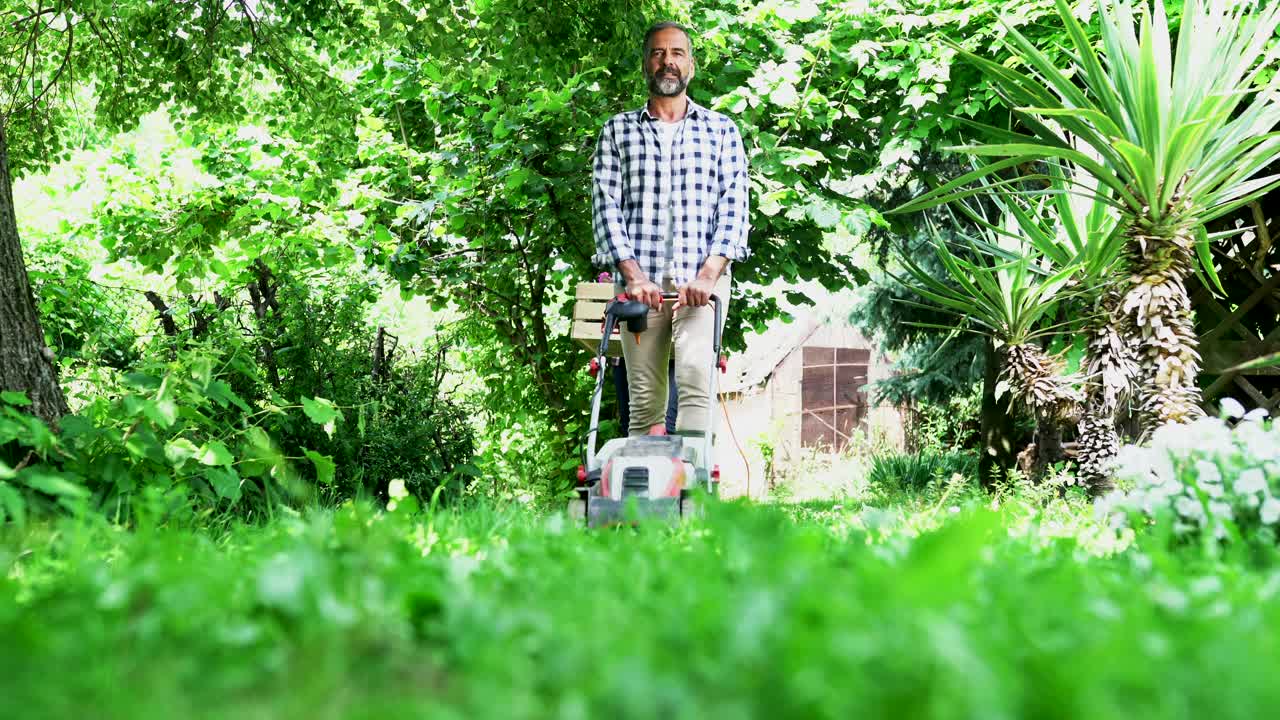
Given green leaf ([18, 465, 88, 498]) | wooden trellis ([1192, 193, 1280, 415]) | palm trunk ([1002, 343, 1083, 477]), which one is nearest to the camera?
green leaf ([18, 465, 88, 498])

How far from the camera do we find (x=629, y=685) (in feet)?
3.31

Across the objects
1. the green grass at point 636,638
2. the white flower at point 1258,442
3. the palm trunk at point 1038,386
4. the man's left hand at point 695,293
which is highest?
the man's left hand at point 695,293

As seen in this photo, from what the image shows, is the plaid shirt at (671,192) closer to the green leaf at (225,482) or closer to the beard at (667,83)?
the beard at (667,83)

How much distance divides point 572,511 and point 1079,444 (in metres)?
2.68

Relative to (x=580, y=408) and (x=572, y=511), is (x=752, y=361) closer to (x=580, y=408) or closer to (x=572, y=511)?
(x=580, y=408)

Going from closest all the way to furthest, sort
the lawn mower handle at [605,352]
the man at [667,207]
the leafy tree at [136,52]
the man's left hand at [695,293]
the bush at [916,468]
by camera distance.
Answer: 1. the lawn mower handle at [605,352]
2. the man's left hand at [695,293]
3. the man at [667,207]
4. the leafy tree at [136,52]
5. the bush at [916,468]

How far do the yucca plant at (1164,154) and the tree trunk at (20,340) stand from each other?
328 centimetres

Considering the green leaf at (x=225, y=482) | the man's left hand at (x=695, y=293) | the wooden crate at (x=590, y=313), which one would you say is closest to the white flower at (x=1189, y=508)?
the man's left hand at (x=695, y=293)

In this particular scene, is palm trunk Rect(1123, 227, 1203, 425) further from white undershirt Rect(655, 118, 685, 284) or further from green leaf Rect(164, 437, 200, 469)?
green leaf Rect(164, 437, 200, 469)

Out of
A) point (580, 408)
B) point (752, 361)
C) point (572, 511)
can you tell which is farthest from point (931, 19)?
point (752, 361)

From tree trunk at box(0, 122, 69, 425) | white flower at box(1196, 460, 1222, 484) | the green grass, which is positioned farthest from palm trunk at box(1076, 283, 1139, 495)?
tree trunk at box(0, 122, 69, 425)

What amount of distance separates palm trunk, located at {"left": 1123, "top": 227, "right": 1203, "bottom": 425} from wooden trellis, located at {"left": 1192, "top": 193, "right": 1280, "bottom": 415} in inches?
171

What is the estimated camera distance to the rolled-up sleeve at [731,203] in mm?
4273

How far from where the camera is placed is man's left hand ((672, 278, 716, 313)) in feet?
13.3
